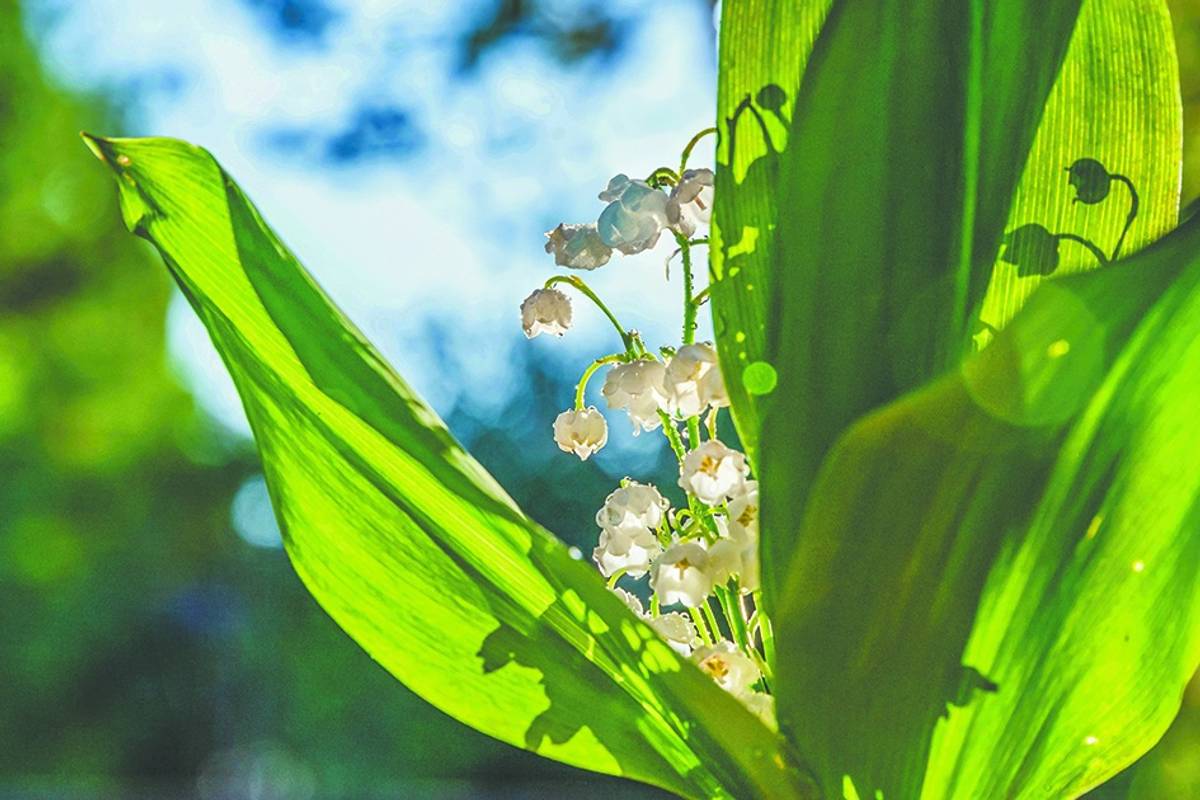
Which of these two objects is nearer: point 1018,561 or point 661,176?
point 1018,561

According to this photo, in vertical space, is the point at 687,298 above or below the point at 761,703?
above

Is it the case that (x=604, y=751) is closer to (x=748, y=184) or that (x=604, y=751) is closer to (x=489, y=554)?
(x=489, y=554)

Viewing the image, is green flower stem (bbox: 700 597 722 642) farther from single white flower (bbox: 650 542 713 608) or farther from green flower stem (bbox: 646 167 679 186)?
green flower stem (bbox: 646 167 679 186)

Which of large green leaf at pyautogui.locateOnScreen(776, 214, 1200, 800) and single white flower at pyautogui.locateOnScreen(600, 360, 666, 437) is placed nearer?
large green leaf at pyautogui.locateOnScreen(776, 214, 1200, 800)

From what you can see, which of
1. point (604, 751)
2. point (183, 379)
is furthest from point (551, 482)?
point (604, 751)

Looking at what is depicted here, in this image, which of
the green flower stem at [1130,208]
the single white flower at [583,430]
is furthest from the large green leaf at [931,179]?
the single white flower at [583,430]

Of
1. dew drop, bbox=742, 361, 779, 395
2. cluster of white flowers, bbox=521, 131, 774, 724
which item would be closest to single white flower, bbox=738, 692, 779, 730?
cluster of white flowers, bbox=521, 131, 774, 724

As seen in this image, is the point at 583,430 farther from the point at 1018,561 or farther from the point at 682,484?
the point at 1018,561

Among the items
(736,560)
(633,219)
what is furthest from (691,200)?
(736,560)
